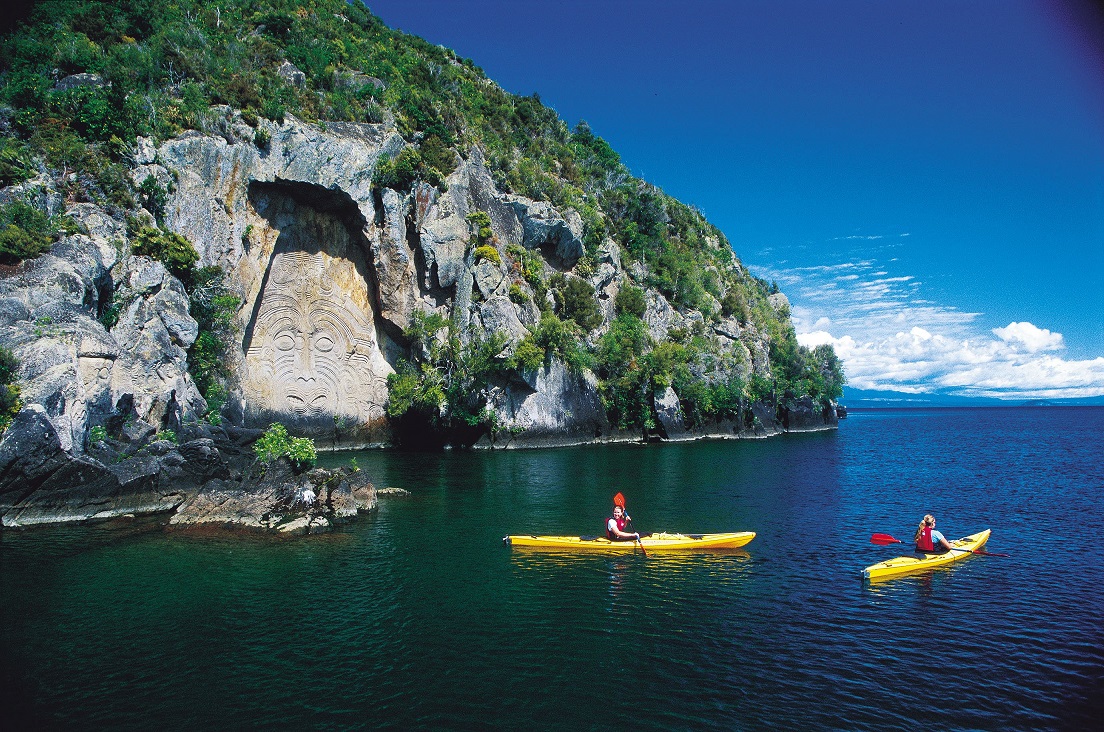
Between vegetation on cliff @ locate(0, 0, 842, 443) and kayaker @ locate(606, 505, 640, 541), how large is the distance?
2756 centimetres

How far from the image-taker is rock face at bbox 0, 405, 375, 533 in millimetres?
21547

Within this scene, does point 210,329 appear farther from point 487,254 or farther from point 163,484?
point 487,254

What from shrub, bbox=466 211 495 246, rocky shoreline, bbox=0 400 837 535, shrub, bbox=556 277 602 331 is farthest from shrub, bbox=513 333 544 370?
rocky shoreline, bbox=0 400 837 535

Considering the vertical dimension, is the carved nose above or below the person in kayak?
above

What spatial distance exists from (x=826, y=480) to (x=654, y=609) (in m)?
24.9

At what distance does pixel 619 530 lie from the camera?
2009 centimetres

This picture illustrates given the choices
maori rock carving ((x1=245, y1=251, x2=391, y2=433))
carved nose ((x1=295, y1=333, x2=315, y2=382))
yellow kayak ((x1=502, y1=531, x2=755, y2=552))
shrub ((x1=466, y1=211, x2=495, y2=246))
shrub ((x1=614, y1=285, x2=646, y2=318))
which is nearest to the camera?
yellow kayak ((x1=502, y1=531, x2=755, y2=552))

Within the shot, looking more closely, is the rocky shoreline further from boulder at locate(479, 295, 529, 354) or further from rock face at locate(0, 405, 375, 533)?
boulder at locate(479, 295, 529, 354)

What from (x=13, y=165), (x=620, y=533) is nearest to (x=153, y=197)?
(x=13, y=165)

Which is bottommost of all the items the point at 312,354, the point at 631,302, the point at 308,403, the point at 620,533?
the point at 620,533

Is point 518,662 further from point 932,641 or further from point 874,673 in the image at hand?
point 932,641

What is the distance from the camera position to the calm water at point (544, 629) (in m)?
10.4

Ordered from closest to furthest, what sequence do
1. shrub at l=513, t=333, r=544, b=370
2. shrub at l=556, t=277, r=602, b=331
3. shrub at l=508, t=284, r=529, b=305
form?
1. shrub at l=513, t=333, r=544, b=370
2. shrub at l=508, t=284, r=529, b=305
3. shrub at l=556, t=277, r=602, b=331

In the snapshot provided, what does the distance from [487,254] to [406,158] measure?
10.0m
